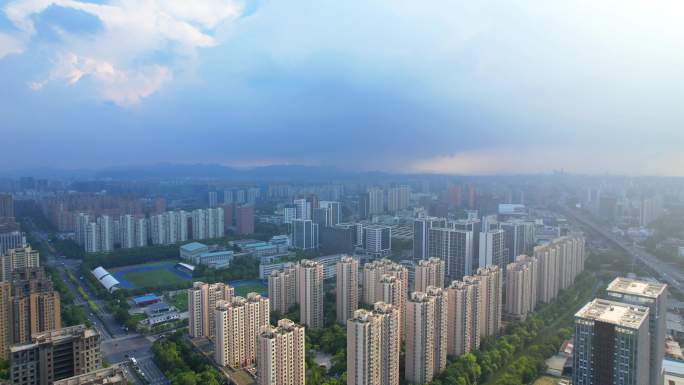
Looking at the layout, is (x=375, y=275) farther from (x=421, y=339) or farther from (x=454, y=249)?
(x=454, y=249)

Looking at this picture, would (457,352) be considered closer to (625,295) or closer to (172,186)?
(625,295)

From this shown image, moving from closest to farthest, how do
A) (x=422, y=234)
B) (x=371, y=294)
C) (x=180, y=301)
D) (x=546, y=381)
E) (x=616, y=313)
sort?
1. (x=616, y=313)
2. (x=546, y=381)
3. (x=371, y=294)
4. (x=180, y=301)
5. (x=422, y=234)

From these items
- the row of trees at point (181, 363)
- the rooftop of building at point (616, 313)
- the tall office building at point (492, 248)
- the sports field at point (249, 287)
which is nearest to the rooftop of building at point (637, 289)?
the rooftop of building at point (616, 313)

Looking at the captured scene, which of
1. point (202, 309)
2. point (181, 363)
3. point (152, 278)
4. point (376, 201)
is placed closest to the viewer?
point (181, 363)

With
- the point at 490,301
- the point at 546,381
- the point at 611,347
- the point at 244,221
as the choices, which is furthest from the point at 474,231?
the point at 244,221

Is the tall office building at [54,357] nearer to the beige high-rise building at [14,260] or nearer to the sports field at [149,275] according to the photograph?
the beige high-rise building at [14,260]

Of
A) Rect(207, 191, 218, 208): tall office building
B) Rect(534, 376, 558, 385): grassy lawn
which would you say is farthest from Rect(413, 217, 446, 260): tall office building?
Rect(207, 191, 218, 208): tall office building
